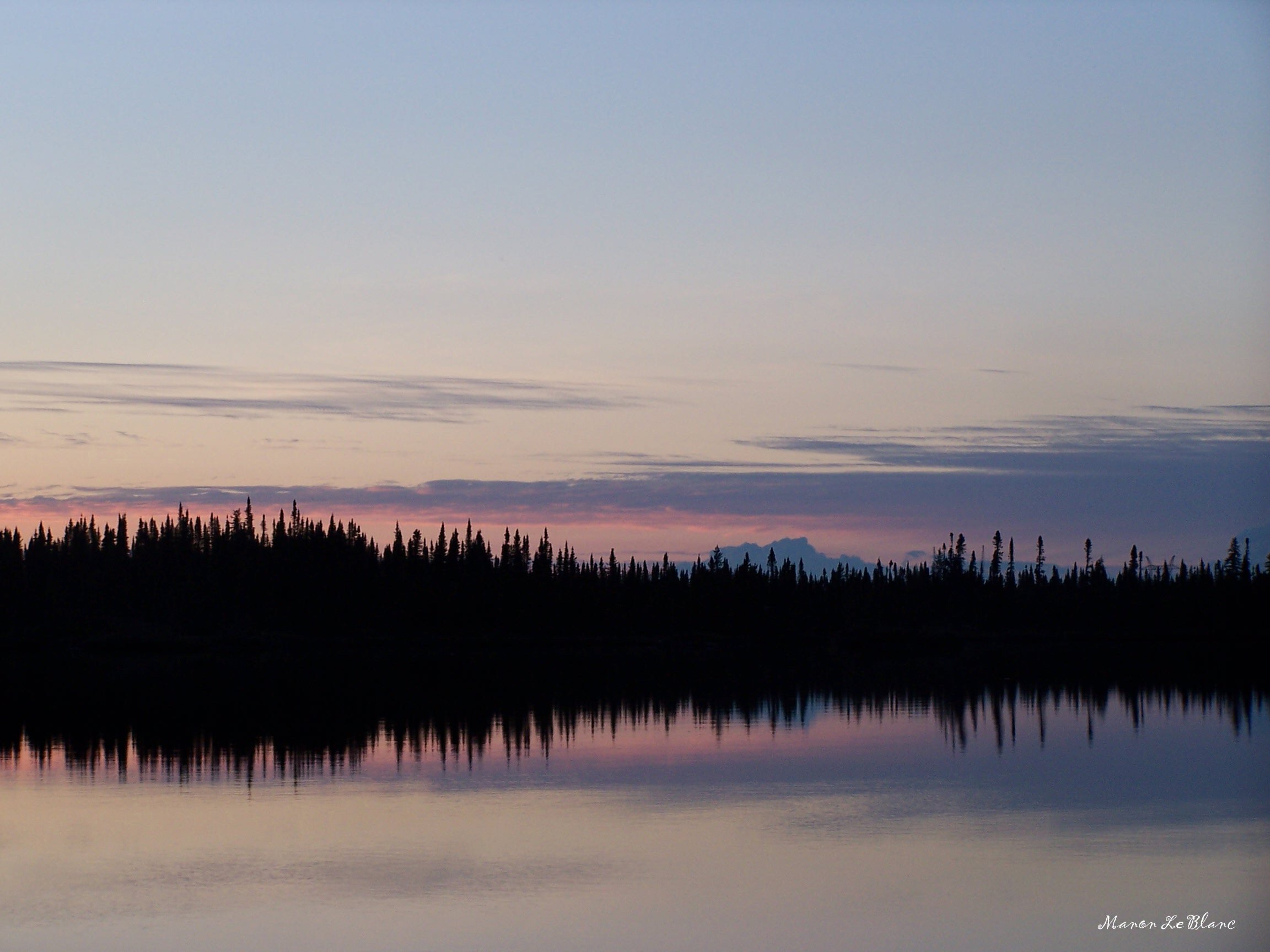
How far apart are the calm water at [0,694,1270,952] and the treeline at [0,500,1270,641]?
9384 cm

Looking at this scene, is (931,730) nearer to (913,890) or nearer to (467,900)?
(913,890)

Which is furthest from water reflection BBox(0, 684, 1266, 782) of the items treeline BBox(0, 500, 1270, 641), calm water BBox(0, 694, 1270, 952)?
treeline BBox(0, 500, 1270, 641)

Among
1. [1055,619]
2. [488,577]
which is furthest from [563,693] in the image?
[1055,619]

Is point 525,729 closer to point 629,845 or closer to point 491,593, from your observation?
point 629,845

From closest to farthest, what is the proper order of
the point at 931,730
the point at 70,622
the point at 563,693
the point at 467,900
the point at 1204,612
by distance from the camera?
1. the point at 467,900
2. the point at 931,730
3. the point at 563,693
4. the point at 70,622
5. the point at 1204,612

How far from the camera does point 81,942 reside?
2077 centimetres

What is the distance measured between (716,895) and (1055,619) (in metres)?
155

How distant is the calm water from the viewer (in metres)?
21.9

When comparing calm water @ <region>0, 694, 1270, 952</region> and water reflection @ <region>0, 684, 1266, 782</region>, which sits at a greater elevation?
calm water @ <region>0, 694, 1270, 952</region>

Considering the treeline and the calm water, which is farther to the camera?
the treeline
